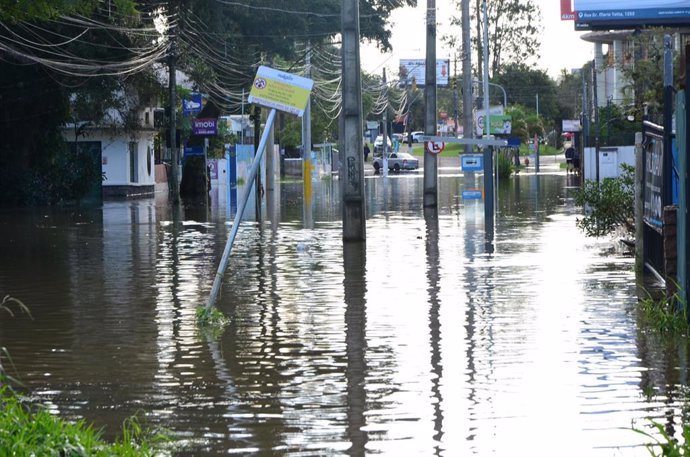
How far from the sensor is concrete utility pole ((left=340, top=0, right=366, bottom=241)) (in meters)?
23.2

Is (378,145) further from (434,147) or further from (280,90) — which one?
(280,90)

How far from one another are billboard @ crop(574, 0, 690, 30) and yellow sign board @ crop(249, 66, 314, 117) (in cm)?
4077

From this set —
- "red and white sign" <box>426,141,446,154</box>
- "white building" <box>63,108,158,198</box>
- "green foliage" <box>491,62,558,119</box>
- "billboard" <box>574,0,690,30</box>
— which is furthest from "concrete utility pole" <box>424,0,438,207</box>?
"green foliage" <box>491,62,558,119</box>

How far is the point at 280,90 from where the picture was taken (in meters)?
14.1

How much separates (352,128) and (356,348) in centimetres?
1237

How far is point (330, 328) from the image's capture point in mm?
12797

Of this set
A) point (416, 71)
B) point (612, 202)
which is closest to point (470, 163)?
point (612, 202)

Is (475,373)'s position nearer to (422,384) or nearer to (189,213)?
(422,384)

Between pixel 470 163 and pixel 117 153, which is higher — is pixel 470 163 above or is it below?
below

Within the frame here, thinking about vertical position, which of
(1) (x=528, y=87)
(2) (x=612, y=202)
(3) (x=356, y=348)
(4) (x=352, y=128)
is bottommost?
(3) (x=356, y=348)

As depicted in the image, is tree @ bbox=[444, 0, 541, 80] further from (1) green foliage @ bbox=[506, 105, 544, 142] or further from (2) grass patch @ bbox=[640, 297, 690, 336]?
(2) grass patch @ bbox=[640, 297, 690, 336]

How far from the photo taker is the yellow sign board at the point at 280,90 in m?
14.0

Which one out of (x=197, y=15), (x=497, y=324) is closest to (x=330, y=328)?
(x=497, y=324)

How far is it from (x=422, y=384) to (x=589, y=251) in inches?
476
